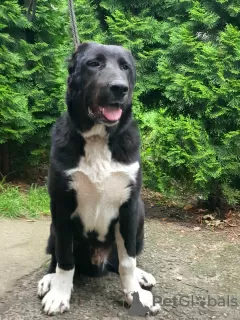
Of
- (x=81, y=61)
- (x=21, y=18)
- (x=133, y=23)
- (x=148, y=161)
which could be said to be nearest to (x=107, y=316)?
(x=81, y=61)

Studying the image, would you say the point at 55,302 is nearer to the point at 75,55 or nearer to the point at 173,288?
the point at 173,288

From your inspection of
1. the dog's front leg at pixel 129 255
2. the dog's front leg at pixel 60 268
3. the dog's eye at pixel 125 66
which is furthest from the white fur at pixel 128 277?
the dog's eye at pixel 125 66

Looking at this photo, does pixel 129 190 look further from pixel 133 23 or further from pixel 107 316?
pixel 133 23

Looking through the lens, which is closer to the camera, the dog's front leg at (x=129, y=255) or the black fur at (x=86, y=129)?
the black fur at (x=86, y=129)

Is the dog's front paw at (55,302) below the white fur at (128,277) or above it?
below

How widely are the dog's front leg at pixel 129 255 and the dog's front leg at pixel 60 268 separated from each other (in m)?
0.31

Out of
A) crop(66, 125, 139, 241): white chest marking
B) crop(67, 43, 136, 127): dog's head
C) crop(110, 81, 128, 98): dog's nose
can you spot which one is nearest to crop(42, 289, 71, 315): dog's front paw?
crop(66, 125, 139, 241): white chest marking

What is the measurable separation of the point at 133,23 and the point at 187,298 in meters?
3.18

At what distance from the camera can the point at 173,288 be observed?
295 centimetres

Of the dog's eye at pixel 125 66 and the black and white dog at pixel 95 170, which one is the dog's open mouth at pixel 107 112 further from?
the dog's eye at pixel 125 66

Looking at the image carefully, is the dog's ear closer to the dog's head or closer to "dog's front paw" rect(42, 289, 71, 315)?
the dog's head

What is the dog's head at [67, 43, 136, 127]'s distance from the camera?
242 cm

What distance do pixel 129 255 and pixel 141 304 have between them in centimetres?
30

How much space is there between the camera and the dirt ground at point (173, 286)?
8.56ft
